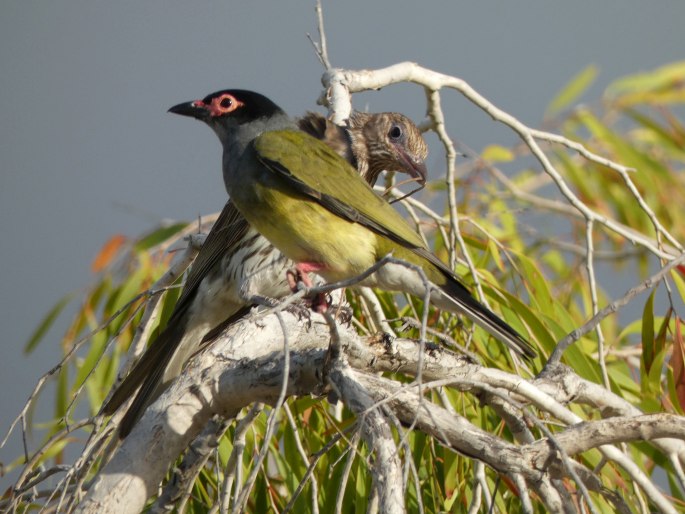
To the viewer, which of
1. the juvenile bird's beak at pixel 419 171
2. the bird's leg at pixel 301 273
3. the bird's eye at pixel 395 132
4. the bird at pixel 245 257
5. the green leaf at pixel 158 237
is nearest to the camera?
the bird's leg at pixel 301 273

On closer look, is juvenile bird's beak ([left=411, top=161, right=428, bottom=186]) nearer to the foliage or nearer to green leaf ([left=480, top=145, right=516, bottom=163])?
the foliage

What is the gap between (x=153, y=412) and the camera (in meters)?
2.08

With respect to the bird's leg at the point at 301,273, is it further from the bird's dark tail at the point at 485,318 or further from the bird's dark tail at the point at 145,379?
the bird's dark tail at the point at 145,379

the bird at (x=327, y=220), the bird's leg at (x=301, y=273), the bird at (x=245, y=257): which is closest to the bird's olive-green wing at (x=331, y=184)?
the bird at (x=327, y=220)

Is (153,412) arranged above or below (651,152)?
above

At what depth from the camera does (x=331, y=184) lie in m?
2.66

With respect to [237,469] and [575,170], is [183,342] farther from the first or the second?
[575,170]

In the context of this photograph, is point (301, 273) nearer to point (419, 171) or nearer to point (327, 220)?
point (327, 220)

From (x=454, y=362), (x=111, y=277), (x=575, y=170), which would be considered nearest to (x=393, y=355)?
(x=454, y=362)

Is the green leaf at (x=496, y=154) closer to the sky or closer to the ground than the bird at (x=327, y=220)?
closer to the ground

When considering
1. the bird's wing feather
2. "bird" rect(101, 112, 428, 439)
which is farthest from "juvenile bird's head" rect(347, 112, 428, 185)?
the bird's wing feather

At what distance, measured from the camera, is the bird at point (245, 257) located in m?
3.25

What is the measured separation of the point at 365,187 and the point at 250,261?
822mm

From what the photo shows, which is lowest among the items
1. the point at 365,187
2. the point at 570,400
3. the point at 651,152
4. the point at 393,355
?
the point at 651,152
